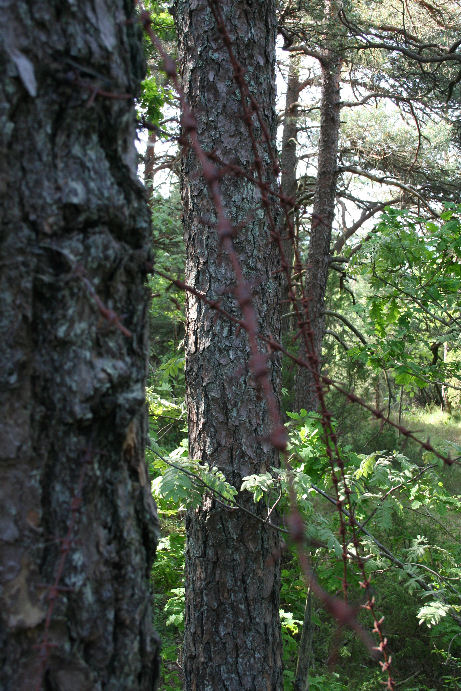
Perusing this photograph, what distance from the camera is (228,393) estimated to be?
2926mm

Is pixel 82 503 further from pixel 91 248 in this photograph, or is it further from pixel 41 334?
pixel 91 248

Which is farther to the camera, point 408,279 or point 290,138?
point 290,138

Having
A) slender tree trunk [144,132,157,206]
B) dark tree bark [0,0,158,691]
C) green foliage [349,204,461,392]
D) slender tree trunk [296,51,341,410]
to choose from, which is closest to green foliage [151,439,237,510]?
slender tree trunk [144,132,157,206]

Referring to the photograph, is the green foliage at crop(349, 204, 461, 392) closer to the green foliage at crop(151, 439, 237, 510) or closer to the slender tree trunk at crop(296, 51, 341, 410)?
the green foliage at crop(151, 439, 237, 510)

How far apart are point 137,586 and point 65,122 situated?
34.7 inches

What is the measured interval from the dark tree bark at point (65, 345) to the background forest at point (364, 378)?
32 centimetres

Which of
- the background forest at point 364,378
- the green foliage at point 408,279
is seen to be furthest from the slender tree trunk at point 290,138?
the green foliage at point 408,279

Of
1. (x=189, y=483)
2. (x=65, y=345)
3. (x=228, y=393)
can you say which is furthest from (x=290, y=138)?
(x=65, y=345)

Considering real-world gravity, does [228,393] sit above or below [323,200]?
below

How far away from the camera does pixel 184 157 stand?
3.15m

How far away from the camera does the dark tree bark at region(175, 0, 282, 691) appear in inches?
110

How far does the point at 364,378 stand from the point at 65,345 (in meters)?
11.6

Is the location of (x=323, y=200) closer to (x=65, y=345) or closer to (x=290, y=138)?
(x=290, y=138)

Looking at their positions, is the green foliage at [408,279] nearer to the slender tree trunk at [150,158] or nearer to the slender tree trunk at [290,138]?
the slender tree trunk at [150,158]
